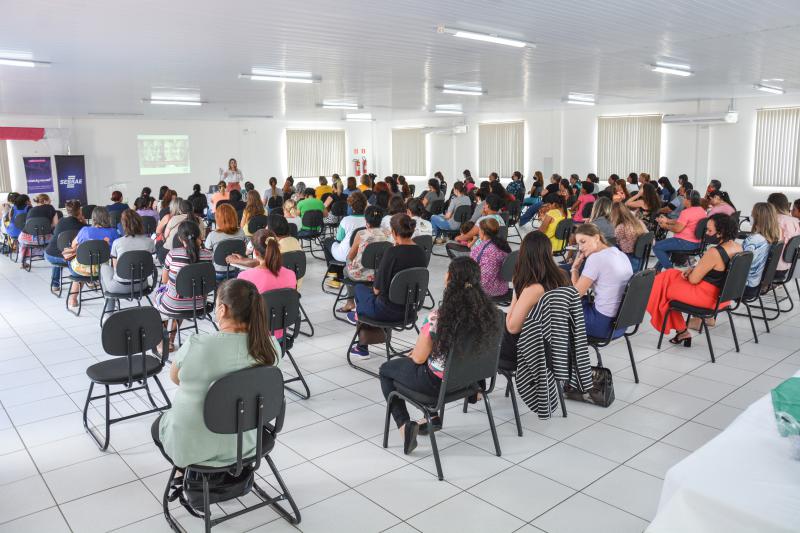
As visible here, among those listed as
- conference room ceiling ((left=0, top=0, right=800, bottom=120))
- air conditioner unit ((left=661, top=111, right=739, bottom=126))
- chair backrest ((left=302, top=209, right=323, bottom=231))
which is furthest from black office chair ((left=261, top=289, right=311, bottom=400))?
air conditioner unit ((left=661, top=111, right=739, bottom=126))

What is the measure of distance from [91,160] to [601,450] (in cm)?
1710

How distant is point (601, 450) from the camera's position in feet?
12.1

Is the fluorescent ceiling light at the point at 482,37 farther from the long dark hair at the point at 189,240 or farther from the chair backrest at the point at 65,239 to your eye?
the chair backrest at the point at 65,239

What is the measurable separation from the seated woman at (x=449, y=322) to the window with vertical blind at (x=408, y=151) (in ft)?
59.5

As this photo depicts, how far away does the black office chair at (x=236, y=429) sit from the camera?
2588 mm

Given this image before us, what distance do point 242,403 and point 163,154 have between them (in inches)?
691

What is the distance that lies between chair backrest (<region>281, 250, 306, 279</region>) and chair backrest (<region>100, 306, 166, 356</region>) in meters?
2.15

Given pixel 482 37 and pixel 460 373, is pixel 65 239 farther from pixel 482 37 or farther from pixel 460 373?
pixel 460 373

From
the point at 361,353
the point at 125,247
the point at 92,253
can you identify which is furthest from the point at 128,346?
the point at 92,253

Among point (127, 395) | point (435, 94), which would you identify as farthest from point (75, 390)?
point (435, 94)

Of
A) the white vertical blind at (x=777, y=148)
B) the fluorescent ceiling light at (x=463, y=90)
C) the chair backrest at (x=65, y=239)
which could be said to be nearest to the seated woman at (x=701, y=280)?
the fluorescent ceiling light at (x=463, y=90)

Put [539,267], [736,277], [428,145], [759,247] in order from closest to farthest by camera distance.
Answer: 1. [539,267]
2. [736,277]
3. [759,247]
4. [428,145]

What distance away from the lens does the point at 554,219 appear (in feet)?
28.1

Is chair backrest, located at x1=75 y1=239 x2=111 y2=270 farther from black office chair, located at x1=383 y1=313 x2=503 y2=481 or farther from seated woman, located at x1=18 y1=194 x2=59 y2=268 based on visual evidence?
black office chair, located at x1=383 y1=313 x2=503 y2=481
